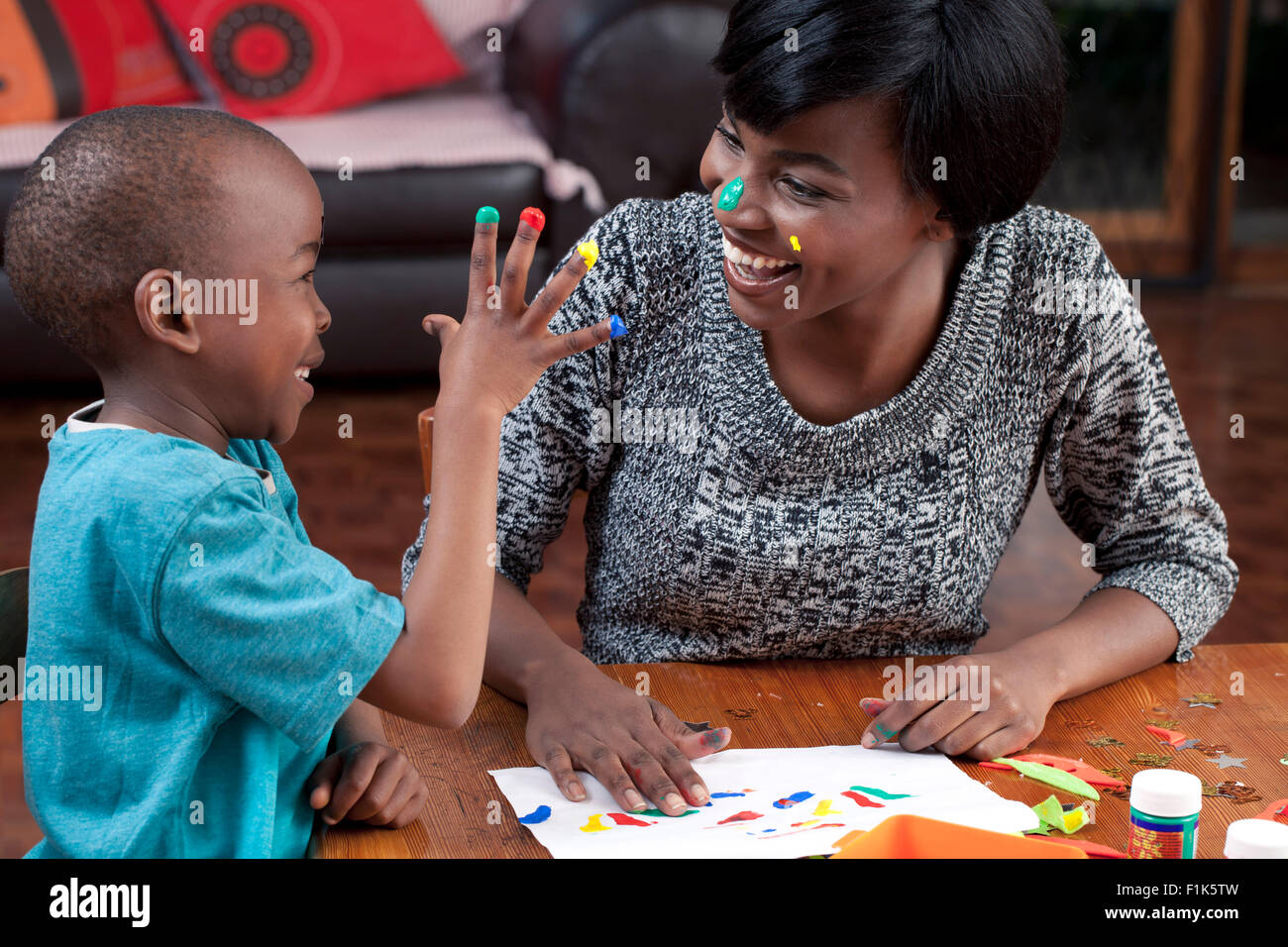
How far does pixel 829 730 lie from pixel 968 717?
0.10 metres

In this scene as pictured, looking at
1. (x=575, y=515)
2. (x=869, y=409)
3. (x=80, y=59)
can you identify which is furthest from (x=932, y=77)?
(x=80, y=59)

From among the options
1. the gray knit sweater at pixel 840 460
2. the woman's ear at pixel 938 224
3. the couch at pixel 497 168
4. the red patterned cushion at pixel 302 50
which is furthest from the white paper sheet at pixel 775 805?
the red patterned cushion at pixel 302 50

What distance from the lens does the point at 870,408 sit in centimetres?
124

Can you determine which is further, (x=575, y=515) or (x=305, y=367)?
(x=575, y=515)

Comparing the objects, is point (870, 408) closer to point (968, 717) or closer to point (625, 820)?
point (968, 717)

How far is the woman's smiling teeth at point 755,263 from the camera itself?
1.12 meters

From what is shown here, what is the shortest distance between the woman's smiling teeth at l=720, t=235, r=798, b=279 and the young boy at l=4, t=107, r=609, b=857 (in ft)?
0.96

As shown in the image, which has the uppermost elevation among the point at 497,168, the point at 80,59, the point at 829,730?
the point at 80,59

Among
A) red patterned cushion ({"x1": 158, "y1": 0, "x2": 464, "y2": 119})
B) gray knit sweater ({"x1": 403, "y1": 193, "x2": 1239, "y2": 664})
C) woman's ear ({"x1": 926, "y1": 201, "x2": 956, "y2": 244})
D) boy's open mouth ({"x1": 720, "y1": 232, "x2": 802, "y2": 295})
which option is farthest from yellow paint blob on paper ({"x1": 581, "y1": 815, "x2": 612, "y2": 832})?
red patterned cushion ({"x1": 158, "y1": 0, "x2": 464, "y2": 119})

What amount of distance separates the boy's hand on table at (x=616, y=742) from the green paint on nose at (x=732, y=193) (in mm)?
380

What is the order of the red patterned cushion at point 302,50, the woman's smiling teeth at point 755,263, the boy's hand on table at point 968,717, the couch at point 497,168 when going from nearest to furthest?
the boy's hand on table at point 968,717, the woman's smiling teeth at point 755,263, the couch at point 497,168, the red patterned cushion at point 302,50

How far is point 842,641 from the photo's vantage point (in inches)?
49.6

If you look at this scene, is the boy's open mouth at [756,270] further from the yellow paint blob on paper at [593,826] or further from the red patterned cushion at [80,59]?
the red patterned cushion at [80,59]

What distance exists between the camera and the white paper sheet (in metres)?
0.86
